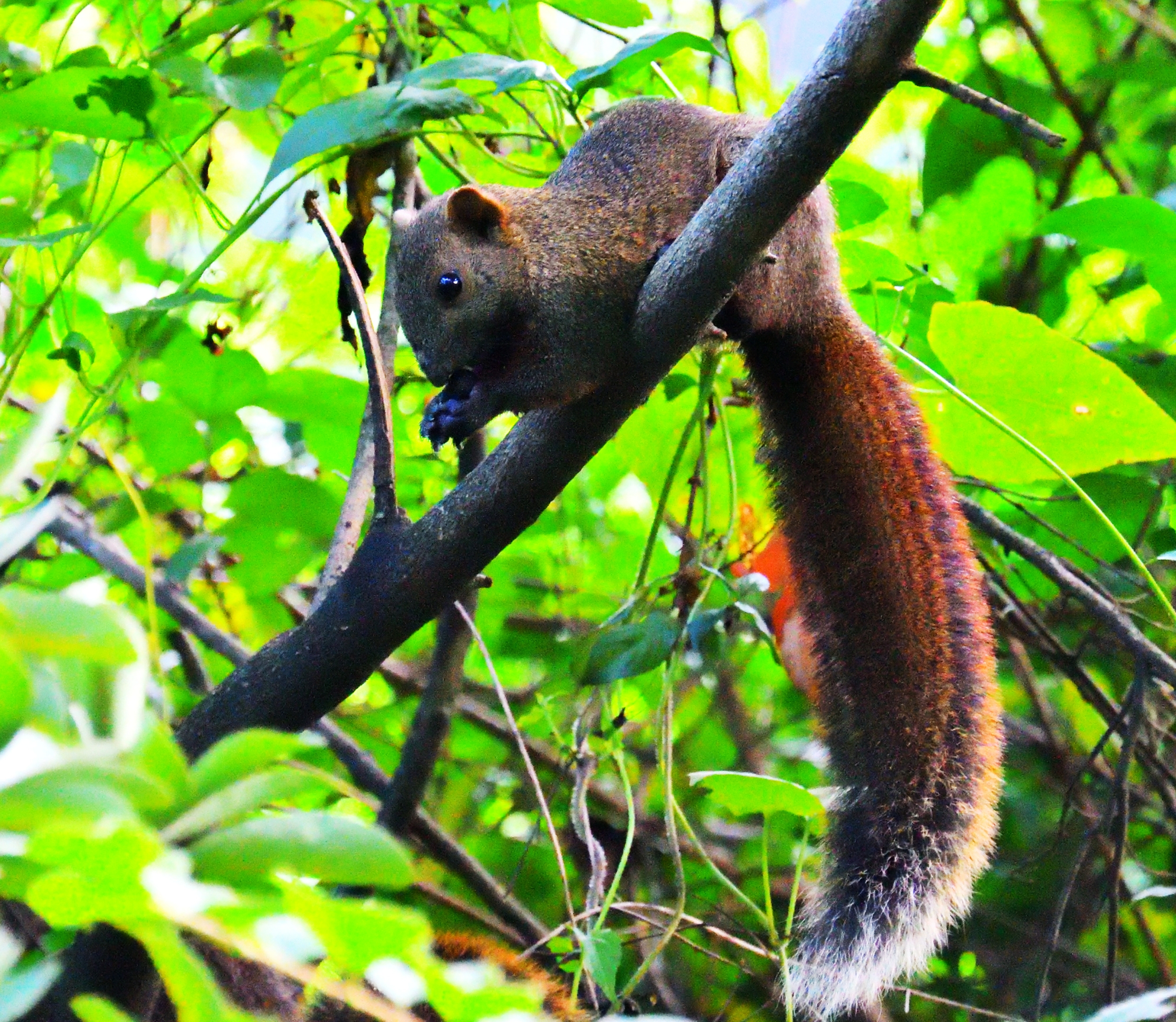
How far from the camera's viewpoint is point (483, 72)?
134 cm

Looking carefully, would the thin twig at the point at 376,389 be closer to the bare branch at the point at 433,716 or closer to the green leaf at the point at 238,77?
the green leaf at the point at 238,77

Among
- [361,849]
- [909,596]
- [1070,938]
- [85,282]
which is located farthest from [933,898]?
A: [85,282]

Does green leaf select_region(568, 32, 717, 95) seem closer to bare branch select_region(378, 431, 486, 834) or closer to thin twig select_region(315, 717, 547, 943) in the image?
bare branch select_region(378, 431, 486, 834)

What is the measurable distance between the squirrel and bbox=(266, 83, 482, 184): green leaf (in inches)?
11.5

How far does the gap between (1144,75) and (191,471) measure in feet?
6.29

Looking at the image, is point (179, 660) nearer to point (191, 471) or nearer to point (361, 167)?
point (191, 471)

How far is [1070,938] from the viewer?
8.35 ft

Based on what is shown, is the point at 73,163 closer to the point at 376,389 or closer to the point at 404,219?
the point at 404,219

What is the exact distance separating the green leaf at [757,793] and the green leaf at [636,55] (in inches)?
31.3

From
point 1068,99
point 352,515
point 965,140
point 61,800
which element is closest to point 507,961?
point 352,515

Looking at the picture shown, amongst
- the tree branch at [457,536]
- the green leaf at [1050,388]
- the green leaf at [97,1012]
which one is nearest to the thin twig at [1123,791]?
the green leaf at [1050,388]

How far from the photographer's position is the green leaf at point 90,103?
1389 millimetres

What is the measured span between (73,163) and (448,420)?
0.60m

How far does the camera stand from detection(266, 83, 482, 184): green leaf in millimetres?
1254
